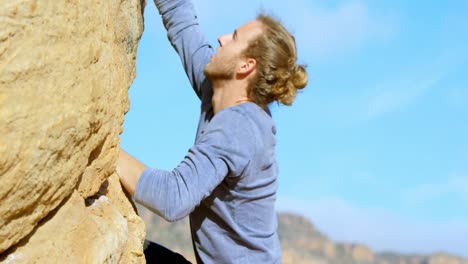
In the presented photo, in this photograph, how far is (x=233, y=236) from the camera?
429 cm

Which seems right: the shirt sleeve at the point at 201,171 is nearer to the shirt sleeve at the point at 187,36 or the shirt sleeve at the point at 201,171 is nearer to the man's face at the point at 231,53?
the man's face at the point at 231,53

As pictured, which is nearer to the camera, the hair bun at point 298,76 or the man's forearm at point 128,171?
the man's forearm at point 128,171

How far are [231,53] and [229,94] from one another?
0.68 ft

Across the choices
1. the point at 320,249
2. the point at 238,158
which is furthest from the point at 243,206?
the point at 320,249

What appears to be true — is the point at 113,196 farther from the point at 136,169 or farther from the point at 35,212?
the point at 35,212

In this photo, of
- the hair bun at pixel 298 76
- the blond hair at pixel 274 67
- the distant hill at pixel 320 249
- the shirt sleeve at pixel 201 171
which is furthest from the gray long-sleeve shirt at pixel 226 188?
the distant hill at pixel 320 249

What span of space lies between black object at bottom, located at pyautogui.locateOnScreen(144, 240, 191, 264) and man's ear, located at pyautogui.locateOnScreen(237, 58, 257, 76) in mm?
1096

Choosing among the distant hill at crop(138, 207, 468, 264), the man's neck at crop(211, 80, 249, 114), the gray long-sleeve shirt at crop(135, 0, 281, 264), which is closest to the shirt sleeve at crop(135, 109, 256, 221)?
the gray long-sleeve shirt at crop(135, 0, 281, 264)

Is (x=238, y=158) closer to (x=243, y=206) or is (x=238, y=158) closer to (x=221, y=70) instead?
(x=243, y=206)

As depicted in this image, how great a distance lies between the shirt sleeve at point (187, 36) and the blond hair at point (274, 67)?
49 centimetres

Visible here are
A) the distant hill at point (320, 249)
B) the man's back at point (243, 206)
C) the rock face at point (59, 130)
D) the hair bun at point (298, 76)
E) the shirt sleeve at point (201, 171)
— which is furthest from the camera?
the distant hill at point (320, 249)

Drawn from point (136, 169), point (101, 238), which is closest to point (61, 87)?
point (101, 238)

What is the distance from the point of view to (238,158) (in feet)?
13.3

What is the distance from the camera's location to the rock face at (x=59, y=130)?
2926 millimetres
